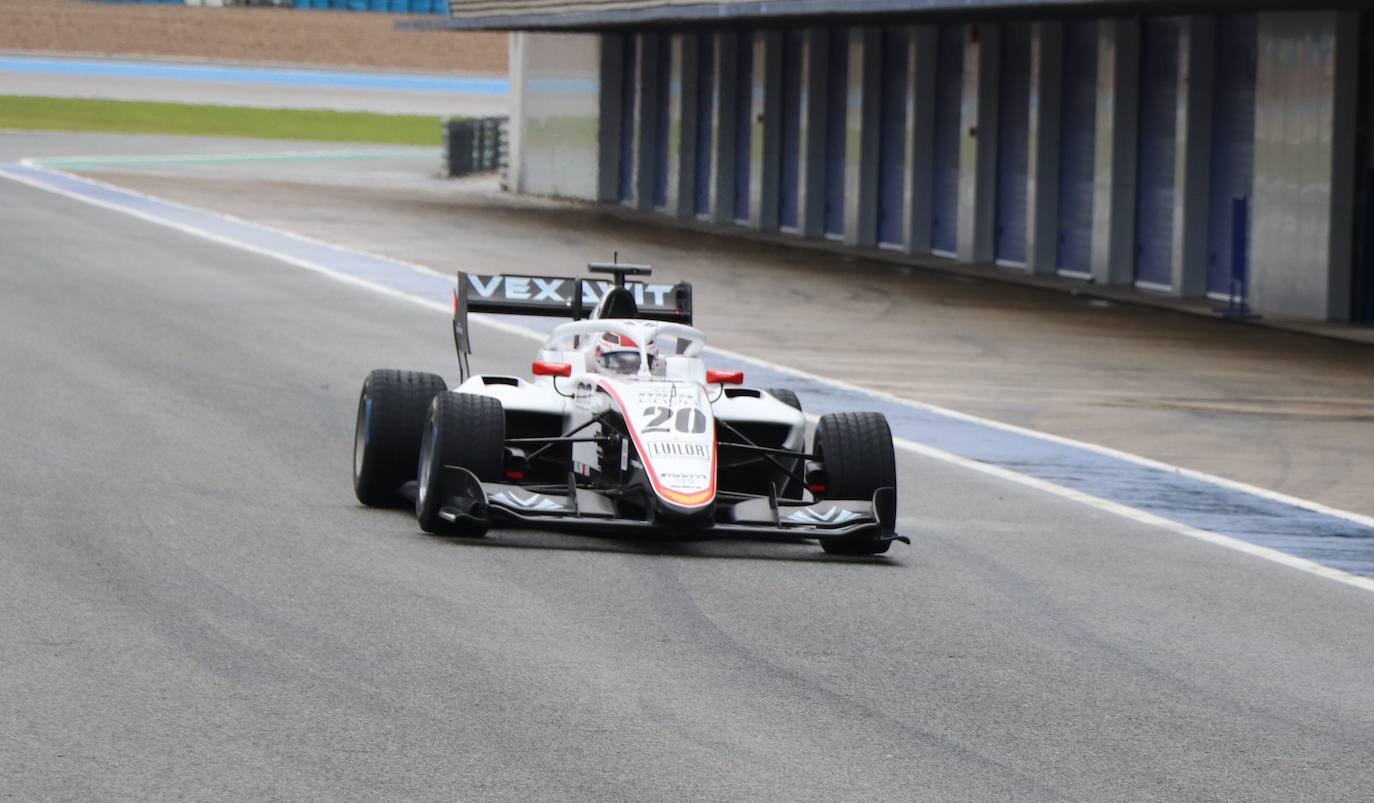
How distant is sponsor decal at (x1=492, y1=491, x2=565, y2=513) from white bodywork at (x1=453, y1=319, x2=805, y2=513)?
1.29 feet

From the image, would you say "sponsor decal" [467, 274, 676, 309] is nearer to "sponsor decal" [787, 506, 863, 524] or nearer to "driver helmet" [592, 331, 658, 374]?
"driver helmet" [592, 331, 658, 374]

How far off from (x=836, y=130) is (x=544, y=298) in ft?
80.0

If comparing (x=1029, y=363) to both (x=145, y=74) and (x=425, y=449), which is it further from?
(x=145, y=74)

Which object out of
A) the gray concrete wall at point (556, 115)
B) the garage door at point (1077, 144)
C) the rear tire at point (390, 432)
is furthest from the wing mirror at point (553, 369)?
the gray concrete wall at point (556, 115)

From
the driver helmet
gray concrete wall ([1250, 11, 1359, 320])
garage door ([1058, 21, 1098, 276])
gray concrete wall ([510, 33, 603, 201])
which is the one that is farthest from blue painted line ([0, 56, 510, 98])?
the driver helmet

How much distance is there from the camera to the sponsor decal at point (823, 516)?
10305 millimetres

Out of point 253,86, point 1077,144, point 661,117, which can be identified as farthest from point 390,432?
point 253,86

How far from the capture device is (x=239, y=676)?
7.49 meters

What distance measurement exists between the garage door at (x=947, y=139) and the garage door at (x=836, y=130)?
2881mm

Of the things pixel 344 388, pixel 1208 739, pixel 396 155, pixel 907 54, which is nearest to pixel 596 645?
pixel 1208 739

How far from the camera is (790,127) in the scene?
124ft

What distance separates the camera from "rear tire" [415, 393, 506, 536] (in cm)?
1024

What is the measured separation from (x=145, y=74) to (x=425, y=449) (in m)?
70.4

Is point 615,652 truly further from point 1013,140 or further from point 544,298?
point 1013,140
